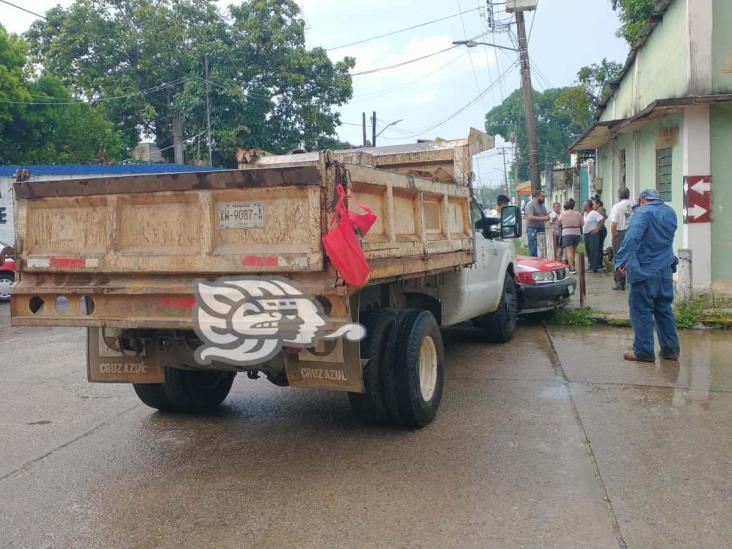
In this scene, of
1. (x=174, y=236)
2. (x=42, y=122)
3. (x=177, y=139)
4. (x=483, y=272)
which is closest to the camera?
(x=174, y=236)

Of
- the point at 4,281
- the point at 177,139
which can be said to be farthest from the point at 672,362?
the point at 177,139

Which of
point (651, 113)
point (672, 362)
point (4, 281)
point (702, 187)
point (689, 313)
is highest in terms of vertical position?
point (651, 113)

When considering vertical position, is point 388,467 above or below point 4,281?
below

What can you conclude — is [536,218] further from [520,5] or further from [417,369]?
[417,369]

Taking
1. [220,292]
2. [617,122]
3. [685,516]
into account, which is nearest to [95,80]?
[617,122]

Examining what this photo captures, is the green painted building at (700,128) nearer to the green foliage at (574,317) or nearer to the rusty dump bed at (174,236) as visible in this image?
the green foliage at (574,317)

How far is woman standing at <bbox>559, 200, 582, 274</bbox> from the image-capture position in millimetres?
14305

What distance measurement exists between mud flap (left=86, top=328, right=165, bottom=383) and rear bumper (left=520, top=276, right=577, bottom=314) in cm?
563

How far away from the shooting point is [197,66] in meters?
29.7

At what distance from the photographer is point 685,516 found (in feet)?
12.1

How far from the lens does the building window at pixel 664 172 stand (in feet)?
40.5

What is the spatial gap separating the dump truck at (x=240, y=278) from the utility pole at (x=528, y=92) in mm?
13761

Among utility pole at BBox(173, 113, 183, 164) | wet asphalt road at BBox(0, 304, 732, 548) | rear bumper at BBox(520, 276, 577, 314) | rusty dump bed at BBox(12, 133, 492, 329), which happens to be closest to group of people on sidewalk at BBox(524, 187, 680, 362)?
wet asphalt road at BBox(0, 304, 732, 548)

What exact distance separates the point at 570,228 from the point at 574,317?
497 centimetres
